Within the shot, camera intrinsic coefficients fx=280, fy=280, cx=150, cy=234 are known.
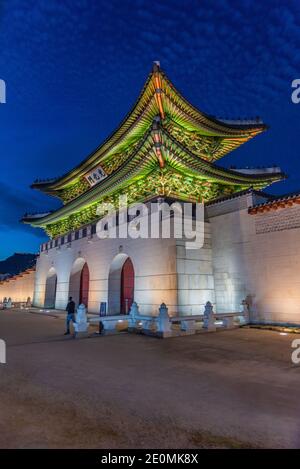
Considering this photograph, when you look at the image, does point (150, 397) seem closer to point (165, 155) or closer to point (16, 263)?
point (165, 155)

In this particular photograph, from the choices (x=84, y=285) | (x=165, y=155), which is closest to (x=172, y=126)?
(x=165, y=155)

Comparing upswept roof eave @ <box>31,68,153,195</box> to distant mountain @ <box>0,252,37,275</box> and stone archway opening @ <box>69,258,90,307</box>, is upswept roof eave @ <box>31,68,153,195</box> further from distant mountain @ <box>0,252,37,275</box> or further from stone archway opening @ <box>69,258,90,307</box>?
distant mountain @ <box>0,252,37,275</box>

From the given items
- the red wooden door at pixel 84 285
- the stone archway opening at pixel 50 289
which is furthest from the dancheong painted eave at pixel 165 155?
the stone archway opening at pixel 50 289

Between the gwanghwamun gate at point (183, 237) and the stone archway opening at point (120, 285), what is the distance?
58 millimetres

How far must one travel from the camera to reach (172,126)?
615 inches

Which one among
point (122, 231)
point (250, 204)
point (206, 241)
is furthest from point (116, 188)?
point (250, 204)

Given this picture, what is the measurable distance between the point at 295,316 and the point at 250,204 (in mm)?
4961

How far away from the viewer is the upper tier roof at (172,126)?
543 inches

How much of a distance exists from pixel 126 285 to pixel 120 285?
0.36m

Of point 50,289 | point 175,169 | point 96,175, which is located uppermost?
point 96,175

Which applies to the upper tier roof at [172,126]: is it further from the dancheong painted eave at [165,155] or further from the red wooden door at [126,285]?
the red wooden door at [126,285]

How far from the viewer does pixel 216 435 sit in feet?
9.50
